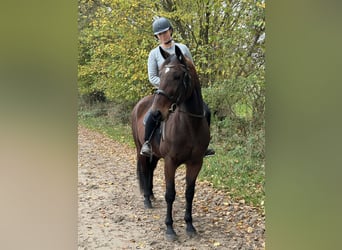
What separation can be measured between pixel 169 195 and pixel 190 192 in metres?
0.10

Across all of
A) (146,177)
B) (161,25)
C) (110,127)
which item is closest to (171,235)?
(146,177)

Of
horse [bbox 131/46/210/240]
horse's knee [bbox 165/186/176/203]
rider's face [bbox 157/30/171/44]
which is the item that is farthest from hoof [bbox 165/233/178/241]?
rider's face [bbox 157/30/171/44]

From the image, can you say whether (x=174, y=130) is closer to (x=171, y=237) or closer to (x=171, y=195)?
(x=171, y=195)

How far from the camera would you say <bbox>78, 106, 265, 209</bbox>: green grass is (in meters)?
1.14

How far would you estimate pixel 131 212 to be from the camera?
1433 mm

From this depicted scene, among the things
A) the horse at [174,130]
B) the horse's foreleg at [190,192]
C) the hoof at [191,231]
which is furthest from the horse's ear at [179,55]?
the hoof at [191,231]

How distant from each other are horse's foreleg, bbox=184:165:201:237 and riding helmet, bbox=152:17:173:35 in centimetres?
55

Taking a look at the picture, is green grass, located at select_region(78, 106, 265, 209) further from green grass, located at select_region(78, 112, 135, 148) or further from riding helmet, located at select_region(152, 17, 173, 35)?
riding helmet, located at select_region(152, 17, 173, 35)

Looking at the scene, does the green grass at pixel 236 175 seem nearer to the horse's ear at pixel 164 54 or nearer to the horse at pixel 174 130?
the horse at pixel 174 130

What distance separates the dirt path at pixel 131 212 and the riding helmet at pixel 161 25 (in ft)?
1.57

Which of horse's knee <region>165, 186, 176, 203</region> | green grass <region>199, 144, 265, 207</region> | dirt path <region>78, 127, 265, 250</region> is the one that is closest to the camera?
green grass <region>199, 144, 265, 207</region>
